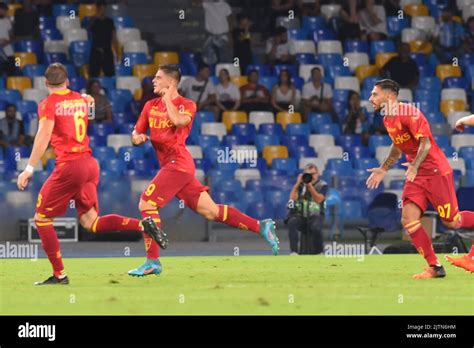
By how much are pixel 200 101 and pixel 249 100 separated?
3.39 ft

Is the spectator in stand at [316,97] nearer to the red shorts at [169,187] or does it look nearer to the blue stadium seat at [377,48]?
the blue stadium seat at [377,48]

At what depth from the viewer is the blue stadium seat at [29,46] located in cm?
2806

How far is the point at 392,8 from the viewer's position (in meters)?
30.1

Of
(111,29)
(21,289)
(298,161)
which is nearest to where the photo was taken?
(21,289)

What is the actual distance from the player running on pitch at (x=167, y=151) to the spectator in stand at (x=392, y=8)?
15688mm

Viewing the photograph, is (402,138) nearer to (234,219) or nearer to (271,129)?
(234,219)

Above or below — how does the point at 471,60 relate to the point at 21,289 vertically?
above

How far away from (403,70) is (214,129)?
14.5 ft

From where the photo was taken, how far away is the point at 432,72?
95.3 feet

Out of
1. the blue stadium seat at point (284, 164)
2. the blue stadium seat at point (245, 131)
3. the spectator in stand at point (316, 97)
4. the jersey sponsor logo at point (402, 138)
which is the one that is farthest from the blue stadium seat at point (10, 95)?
the jersey sponsor logo at point (402, 138)

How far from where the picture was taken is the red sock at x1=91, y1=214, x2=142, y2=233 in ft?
47.9

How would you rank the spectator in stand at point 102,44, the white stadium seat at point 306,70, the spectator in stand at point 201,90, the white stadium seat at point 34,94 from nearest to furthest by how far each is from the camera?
1. the white stadium seat at point 34,94
2. the spectator in stand at point 201,90
3. the spectator in stand at point 102,44
4. the white stadium seat at point 306,70
